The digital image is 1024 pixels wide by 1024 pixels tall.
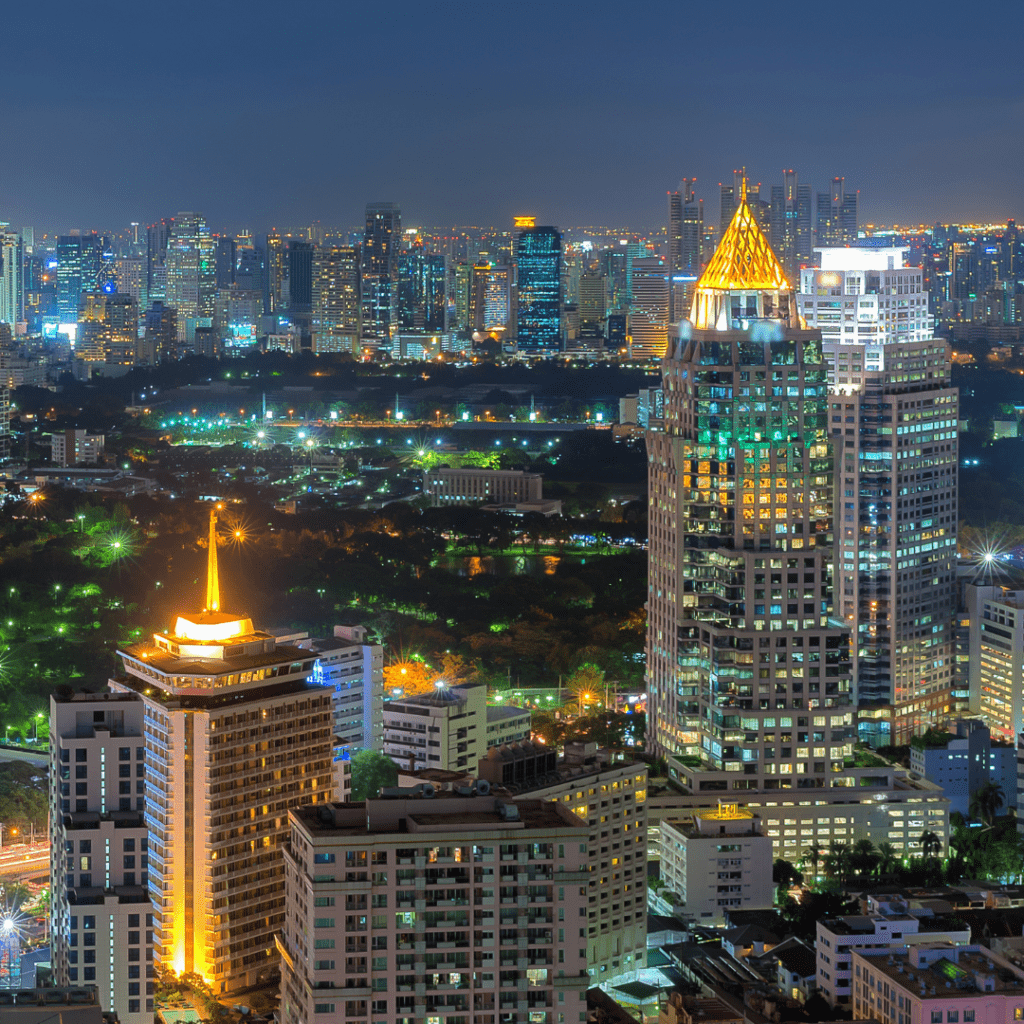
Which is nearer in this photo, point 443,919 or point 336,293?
point 443,919

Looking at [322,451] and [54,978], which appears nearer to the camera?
[54,978]

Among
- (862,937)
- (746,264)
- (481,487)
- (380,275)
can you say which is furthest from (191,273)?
(862,937)

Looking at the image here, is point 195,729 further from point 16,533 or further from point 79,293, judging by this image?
point 79,293

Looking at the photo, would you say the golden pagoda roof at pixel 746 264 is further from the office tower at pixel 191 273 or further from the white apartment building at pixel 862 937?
the office tower at pixel 191 273

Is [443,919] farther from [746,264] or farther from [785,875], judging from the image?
[746,264]

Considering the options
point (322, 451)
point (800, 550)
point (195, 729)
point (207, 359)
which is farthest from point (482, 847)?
point (207, 359)

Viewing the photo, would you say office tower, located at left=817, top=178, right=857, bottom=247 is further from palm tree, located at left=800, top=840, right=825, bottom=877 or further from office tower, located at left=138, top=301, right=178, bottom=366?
office tower, located at left=138, top=301, right=178, bottom=366
